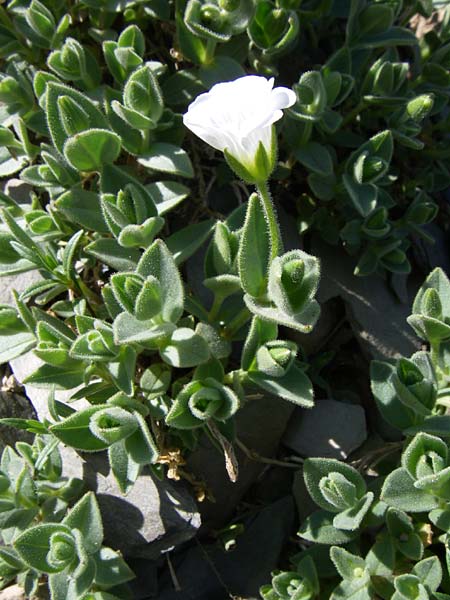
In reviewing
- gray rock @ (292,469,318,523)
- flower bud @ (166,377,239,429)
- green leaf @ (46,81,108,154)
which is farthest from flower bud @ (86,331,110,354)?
gray rock @ (292,469,318,523)

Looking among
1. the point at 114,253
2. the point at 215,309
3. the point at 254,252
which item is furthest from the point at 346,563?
the point at 114,253

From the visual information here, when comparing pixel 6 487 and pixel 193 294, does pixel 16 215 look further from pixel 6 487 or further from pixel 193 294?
pixel 6 487

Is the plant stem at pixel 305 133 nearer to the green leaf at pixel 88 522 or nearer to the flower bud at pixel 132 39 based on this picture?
the flower bud at pixel 132 39

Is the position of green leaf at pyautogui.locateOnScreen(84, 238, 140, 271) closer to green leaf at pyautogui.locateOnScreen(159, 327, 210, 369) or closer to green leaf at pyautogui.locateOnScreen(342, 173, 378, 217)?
green leaf at pyautogui.locateOnScreen(159, 327, 210, 369)

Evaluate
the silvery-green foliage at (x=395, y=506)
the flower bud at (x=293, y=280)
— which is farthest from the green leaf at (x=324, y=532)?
the flower bud at (x=293, y=280)

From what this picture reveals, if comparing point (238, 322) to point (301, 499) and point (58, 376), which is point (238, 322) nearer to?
point (58, 376)
